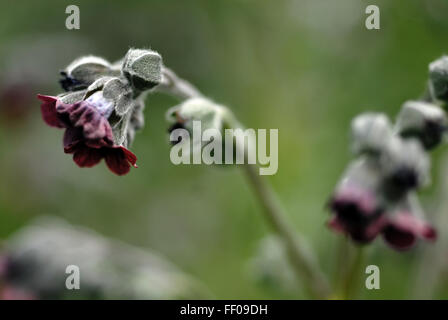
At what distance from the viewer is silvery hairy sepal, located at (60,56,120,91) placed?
2.71 m

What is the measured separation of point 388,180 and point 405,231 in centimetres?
24

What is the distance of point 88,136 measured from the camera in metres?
2.43

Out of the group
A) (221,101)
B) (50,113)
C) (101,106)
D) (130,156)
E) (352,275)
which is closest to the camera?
(130,156)

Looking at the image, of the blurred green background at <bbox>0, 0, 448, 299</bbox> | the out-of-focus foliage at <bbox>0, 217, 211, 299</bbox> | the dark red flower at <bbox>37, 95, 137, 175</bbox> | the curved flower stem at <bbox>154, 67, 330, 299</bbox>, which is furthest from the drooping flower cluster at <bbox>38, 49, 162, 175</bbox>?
the blurred green background at <bbox>0, 0, 448, 299</bbox>

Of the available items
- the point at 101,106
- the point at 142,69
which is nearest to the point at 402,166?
the point at 142,69

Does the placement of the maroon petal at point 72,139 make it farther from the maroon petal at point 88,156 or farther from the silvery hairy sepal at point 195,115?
the silvery hairy sepal at point 195,115

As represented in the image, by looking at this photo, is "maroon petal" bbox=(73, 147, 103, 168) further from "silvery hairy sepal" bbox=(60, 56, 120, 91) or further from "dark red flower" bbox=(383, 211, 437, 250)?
"dark red flower" bbox=(383, 211, 437, 250)

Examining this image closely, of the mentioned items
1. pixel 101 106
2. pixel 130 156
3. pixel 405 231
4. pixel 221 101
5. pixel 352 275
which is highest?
pixel 221 101

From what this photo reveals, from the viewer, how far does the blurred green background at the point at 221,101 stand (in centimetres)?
533

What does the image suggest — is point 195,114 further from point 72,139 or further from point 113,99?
point 72,139

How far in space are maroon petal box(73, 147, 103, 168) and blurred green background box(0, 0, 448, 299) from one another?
2.53 m

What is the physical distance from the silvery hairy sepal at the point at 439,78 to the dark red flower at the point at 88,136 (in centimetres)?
127
